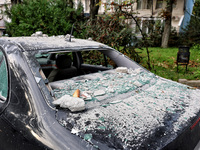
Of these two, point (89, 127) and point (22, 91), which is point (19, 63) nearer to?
point (22, 91)

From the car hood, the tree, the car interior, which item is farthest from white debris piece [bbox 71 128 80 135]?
the tree

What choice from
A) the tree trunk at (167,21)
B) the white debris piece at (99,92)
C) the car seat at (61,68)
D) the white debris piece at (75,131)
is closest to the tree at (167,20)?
the tree trunk at (167,21)

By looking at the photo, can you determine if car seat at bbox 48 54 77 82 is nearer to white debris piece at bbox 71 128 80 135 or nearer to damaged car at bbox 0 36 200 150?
damaged car at bbox 0 36 200 150

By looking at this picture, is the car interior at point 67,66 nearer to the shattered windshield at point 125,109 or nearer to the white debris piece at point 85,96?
the shattered windshield at point 125,109

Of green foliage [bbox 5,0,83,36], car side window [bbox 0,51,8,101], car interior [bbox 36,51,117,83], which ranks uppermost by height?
green foliage [bbox 5,0,83,36]

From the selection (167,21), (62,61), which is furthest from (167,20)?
(62,61)

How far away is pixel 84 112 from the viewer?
57.1 inches

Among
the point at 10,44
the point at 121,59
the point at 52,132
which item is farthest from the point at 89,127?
the point at 121,59

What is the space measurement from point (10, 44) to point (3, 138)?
2.98 feet

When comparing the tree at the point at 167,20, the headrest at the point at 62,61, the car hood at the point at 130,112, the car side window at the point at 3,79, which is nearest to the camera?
the car hood at the point at 130,112

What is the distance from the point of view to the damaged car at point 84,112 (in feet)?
3.94

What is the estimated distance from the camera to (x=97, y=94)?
71.6 inches

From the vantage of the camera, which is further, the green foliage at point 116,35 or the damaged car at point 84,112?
the green foliage at point 116,35

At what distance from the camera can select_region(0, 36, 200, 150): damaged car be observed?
1.20 m
